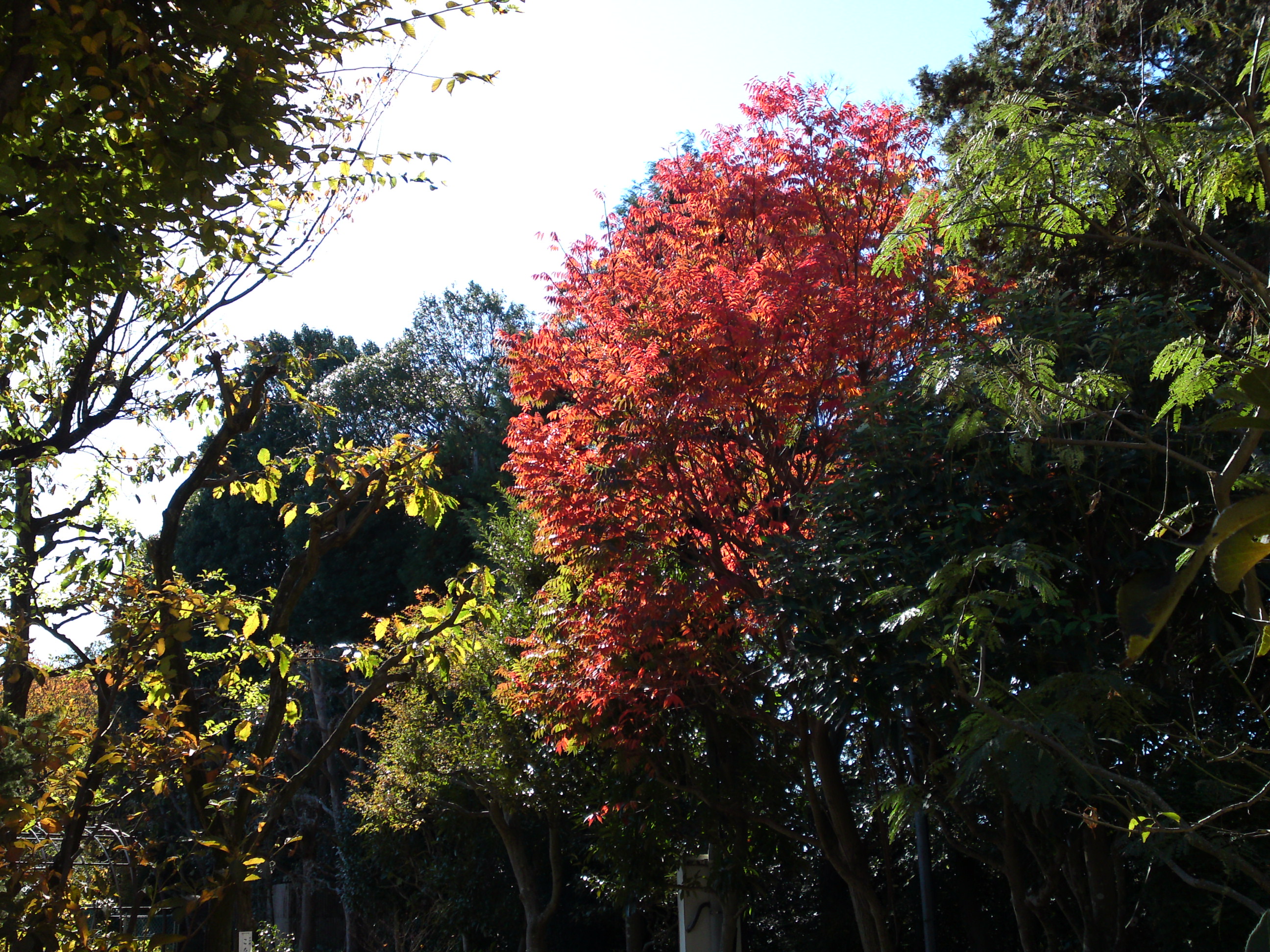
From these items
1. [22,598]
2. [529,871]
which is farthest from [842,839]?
[22,598]

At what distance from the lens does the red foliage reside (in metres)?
8.27

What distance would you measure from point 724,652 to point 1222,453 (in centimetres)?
424

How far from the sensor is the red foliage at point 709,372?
8.27m

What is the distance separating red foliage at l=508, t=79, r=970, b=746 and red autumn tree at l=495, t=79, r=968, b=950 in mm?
19

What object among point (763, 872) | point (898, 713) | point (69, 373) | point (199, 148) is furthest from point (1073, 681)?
point (763, 872)

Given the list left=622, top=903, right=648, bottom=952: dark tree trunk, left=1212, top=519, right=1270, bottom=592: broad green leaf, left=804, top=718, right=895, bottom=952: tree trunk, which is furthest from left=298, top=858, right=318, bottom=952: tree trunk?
left=1212, top=519, right=1270, bottom=592: broad green leaf

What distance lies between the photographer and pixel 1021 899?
755 cm

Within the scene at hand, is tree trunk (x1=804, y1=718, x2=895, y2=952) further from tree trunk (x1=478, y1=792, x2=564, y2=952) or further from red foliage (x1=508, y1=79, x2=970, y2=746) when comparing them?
tree trunk (x1=478, y1=792, x2=564, y2=952)

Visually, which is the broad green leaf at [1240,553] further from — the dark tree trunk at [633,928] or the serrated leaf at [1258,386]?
the dark tree trunk at [633,928]

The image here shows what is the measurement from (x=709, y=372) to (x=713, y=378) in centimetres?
7

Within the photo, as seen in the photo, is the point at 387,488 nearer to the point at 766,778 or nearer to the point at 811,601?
the point at 811,601

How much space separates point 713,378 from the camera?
8.18 metres

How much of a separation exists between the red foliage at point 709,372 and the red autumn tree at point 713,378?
0.02 metres

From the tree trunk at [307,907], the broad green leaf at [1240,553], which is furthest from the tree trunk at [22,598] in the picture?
the tree trunk at [307,907]
